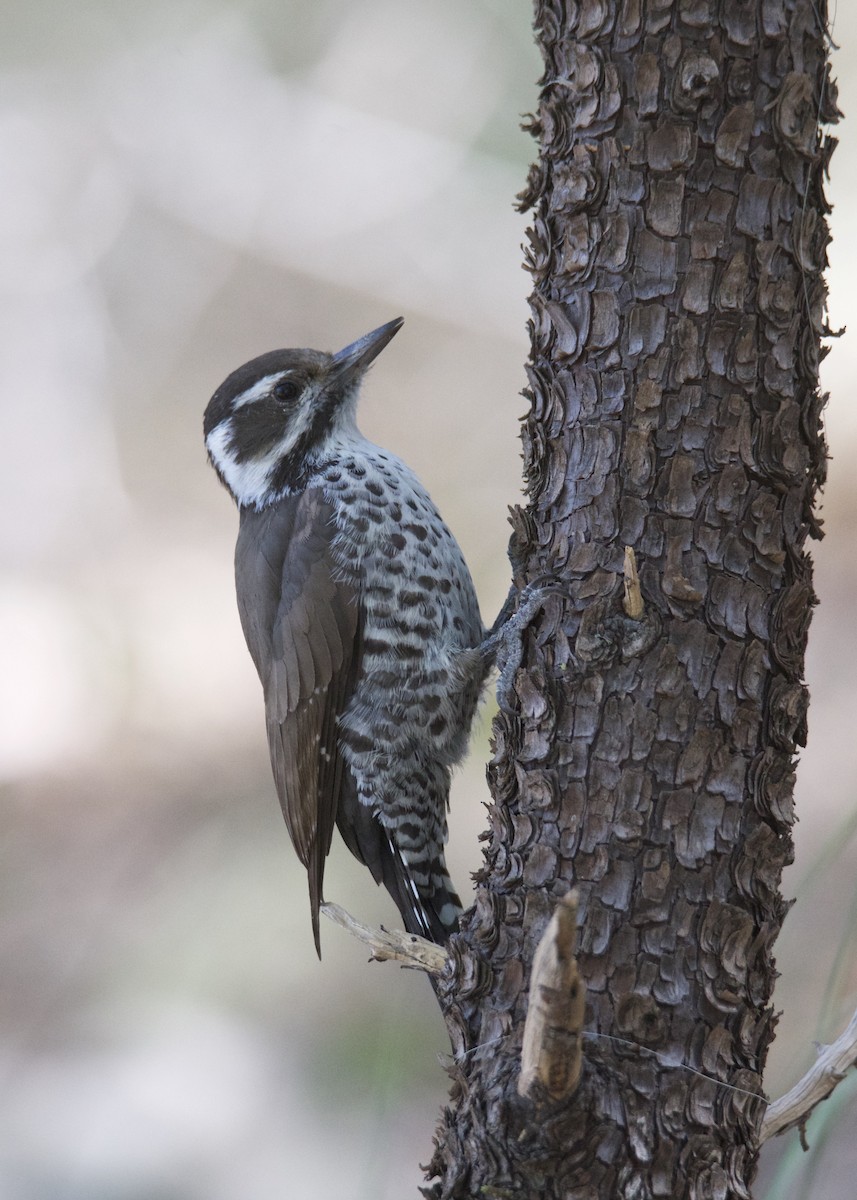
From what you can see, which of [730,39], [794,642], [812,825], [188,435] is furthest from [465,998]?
[188,435]

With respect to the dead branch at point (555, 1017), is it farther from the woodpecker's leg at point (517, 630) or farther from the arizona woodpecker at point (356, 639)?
the arizona woodpecker at point (356, 639)

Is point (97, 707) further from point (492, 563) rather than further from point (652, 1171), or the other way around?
point (652, 1171)

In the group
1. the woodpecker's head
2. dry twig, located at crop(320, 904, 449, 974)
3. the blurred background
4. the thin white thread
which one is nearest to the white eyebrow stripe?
the woodpecker's head

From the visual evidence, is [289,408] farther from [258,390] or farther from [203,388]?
[203,388]

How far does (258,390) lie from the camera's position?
3.17 metres

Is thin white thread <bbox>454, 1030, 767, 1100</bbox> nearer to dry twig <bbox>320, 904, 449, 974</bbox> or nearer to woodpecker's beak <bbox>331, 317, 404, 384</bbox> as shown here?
dry twig <bbox>320, 904, 449, 974</bbox>

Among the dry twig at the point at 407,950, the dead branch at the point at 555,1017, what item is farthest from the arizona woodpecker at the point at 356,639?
the dead branch at the point at 555,1017

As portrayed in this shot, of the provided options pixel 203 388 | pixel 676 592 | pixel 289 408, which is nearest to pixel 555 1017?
pixel 676 592

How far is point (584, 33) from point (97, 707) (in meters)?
3.84

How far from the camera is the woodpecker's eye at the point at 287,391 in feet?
10.3

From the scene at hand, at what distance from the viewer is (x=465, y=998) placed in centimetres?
189

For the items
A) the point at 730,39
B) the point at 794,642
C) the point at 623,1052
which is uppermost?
the point at 730,39

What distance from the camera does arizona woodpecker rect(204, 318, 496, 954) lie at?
2.89 metres

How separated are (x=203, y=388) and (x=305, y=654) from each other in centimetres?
275
